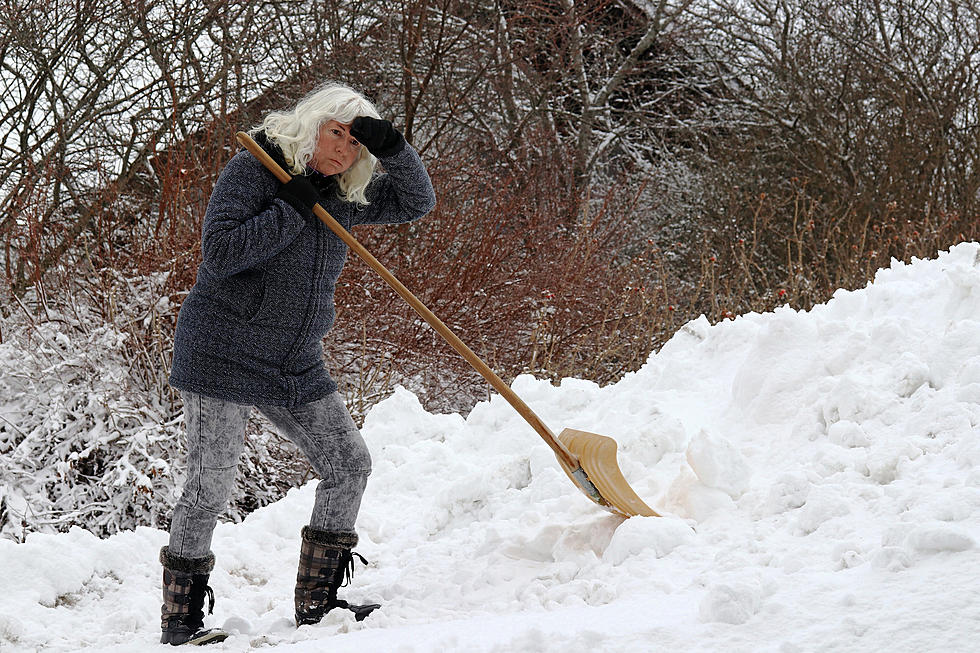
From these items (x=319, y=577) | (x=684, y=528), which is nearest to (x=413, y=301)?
(x=319, y=577)

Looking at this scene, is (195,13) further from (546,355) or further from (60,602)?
(60,602)

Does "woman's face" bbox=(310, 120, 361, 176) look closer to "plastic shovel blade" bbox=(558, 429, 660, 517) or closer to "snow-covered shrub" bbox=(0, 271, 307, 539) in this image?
"plastic shovel blade" bbox=(558, 429, 660, 517)

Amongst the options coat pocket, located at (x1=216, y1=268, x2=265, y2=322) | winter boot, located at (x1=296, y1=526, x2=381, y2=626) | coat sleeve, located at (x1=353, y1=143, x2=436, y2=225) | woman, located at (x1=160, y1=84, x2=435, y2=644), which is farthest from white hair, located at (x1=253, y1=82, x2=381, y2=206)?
winter boot, located at (x1=296, y1=526, x2=381, y2=626)

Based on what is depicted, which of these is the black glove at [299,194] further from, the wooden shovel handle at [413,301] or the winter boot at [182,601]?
the winter boot at [182,601]

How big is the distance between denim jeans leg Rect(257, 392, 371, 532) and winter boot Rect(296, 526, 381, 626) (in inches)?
1.3

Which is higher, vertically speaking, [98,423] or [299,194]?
[299,194]

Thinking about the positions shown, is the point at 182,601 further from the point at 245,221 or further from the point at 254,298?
the point at 245,221

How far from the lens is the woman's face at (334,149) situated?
259cm

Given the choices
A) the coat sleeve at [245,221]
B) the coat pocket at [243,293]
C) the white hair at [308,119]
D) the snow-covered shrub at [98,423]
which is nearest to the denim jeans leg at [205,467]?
the coat pocket at [243,293]

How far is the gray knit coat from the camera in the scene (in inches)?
95.5

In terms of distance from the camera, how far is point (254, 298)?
253 cm

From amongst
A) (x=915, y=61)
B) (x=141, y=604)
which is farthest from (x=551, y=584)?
(x=915, y=61)

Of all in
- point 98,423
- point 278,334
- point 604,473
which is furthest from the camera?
point 98,423

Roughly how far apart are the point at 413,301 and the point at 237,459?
0.73 m
